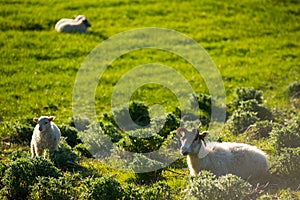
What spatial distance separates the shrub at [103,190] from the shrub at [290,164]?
3691 millimetres

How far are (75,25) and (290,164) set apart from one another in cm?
1553

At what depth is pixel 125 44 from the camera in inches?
941

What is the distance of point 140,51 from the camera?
2342cm

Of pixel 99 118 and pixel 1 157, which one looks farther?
pixel 99 118

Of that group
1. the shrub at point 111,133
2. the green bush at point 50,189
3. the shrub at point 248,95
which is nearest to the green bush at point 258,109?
the shrub at point 248,95

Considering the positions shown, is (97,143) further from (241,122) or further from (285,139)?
(285,139)

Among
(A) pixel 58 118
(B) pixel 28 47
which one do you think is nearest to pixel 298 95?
(A) pixel 58 118

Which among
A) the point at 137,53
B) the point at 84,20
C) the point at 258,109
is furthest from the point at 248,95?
the point at 84,20

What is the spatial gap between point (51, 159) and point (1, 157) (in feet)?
5.93

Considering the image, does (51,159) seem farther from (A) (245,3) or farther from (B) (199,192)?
(A) (245,3)

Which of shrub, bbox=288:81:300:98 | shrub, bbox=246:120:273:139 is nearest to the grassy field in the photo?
shrub, bbox=288:81:300:98

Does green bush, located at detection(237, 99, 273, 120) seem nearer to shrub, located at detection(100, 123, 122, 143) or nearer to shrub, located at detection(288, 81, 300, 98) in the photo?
shrub, located at detection(288, 81, 300, 98)

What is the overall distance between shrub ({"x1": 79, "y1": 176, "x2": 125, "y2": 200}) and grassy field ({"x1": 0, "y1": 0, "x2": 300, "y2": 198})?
2.19 meters

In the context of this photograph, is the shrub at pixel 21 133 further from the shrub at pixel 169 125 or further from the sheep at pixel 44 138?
the shrub at pixel 169 125
